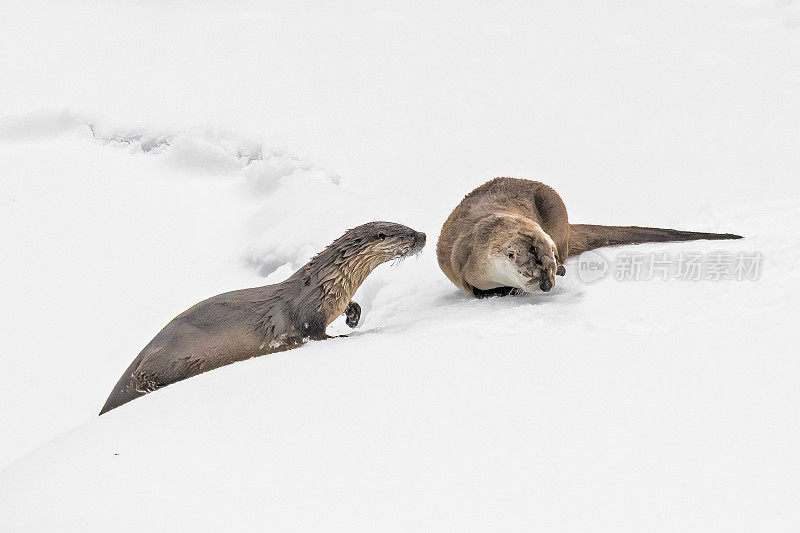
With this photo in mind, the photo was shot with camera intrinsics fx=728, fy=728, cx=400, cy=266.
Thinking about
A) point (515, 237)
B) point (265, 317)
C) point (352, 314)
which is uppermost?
point (515, 237)

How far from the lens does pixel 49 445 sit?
2008 millimetres

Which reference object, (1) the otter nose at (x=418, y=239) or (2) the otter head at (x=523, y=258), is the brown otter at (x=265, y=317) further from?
(2) the otter head at (x=523, y=258)

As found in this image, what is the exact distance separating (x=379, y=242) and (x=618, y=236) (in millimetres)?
1302

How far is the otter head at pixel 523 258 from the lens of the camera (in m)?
3.00

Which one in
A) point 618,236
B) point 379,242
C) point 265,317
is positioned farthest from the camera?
point 618,236

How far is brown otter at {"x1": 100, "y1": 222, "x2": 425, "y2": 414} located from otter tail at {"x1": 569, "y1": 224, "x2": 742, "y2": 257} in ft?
3.03

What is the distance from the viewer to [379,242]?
3.03m

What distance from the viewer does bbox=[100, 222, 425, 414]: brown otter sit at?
2.63 m

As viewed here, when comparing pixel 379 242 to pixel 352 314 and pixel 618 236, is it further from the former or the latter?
pixel 618 236

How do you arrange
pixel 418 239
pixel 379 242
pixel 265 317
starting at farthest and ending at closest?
1. pixel 418 239
2. pixel 379 242
3. pixel 265 317

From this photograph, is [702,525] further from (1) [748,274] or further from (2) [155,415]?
(1) [748,274]

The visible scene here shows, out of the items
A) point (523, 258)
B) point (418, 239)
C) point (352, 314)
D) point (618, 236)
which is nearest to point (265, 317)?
point (352, 314)

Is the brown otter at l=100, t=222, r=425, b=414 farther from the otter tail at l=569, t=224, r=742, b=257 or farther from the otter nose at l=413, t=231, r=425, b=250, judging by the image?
the otter tail at l=569, t=224, r=742, b=257

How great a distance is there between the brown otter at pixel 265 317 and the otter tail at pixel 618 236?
923mm
